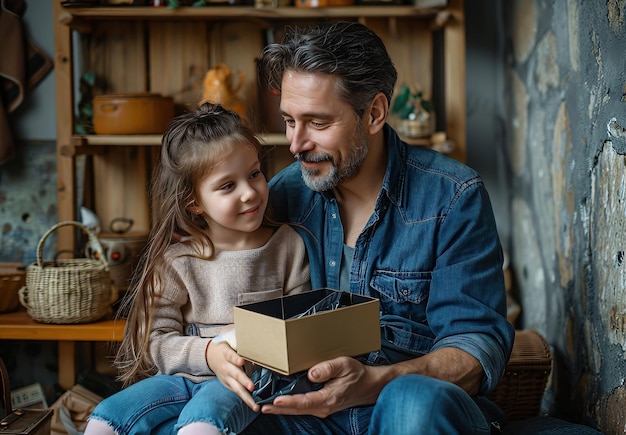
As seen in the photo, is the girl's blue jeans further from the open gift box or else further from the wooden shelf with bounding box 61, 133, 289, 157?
the wooden shelf with bounding box 61, 133, 289, 157

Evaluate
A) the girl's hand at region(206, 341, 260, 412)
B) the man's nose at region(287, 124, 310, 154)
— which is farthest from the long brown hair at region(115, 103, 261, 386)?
the girl's hand at region(206, 341, 260, 412)

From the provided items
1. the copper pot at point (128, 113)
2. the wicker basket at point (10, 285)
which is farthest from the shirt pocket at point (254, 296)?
the wicker basket at point (10, 285)

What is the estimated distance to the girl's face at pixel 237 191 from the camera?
218 cm

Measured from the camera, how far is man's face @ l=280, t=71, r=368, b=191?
2.20 metres

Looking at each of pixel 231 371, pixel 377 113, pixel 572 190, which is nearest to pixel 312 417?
pixel 231 371

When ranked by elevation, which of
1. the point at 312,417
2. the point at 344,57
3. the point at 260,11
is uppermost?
the point at 260,11

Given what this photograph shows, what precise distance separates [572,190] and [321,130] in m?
0.91

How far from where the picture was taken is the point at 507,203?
3.66m

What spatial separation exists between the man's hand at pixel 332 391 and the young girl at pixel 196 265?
1.02 ft

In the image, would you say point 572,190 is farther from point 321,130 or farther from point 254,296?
point 254,296

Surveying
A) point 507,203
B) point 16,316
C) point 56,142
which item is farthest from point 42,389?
point 507,203

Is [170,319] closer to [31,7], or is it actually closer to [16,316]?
[16,316]

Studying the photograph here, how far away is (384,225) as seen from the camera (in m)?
2.26

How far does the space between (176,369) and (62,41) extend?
177 centimetres
